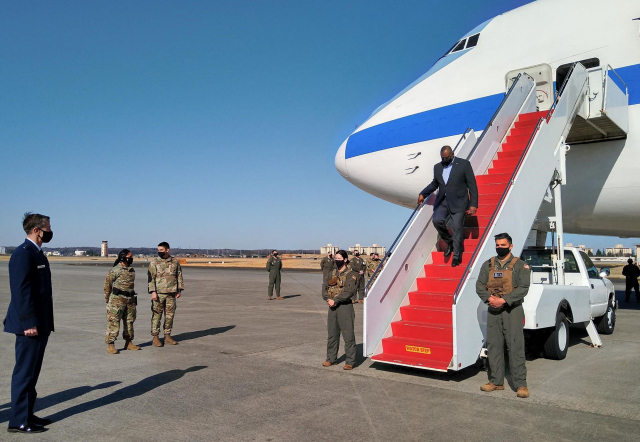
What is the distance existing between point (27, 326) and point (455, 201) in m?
5.42

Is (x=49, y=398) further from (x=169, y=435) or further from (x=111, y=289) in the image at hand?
(x=111, y=289)

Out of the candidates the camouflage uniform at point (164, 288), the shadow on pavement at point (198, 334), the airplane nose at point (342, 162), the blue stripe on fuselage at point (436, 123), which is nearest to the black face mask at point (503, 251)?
the blue stripe on fuselage at point (436, 123)

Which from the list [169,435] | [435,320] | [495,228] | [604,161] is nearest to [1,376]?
[169,435]

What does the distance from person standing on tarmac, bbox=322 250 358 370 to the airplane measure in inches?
154

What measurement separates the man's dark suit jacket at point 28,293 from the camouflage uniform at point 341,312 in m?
3.39

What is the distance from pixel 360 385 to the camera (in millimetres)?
5918

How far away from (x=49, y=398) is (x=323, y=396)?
2.90m

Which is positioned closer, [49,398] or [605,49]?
[49,398]

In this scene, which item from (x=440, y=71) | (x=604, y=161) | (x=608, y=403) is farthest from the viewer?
(x=440, y=71)

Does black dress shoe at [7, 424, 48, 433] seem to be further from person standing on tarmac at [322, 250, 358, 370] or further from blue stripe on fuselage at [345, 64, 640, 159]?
blue stripe on fuselage at [345, 64, 640, 159]

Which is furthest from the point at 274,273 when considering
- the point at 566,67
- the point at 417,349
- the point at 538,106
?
the point at 417,349

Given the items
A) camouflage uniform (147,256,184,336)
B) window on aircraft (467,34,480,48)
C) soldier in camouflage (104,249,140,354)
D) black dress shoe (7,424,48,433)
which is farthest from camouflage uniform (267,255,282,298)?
black dress shoe (7,424,48,433)

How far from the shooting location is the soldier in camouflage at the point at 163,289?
28.7 feet

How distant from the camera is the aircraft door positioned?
32.4 feet
